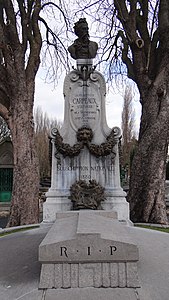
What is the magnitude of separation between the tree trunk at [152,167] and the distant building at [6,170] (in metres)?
10.9

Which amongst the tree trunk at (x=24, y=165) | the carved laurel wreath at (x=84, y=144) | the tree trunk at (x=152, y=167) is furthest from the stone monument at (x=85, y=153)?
the tree trunk at (x=24, y=165)

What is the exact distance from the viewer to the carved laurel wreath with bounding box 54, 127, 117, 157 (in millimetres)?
5859

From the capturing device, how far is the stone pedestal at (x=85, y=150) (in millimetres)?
5766

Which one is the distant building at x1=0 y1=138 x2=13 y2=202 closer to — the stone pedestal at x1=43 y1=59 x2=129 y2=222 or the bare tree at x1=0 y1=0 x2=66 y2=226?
the bare tree at x1=0 y1=0 x2=66 y2=226

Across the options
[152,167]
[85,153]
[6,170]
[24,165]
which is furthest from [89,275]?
[6,170]

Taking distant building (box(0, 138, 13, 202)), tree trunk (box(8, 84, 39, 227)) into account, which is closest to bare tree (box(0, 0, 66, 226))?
tree trunk (box(8, 84, 39, 227))

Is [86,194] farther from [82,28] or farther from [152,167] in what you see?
[82,28]

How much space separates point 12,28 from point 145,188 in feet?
23.0

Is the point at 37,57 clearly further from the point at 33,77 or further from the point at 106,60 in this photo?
the point at 106,60

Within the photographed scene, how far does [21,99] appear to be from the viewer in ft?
29.7

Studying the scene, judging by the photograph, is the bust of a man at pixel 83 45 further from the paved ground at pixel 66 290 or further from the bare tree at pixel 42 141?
the bare tree at pixel 42 141

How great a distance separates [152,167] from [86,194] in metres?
3.19

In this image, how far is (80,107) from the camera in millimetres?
6184

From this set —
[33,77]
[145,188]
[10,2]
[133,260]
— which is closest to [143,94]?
[145,188]
